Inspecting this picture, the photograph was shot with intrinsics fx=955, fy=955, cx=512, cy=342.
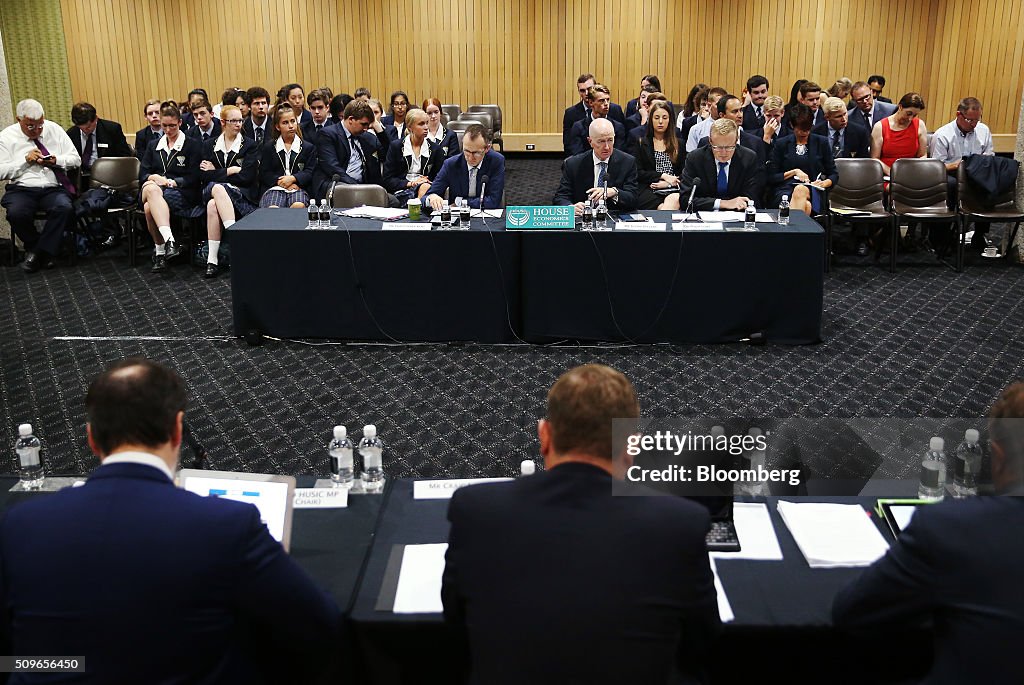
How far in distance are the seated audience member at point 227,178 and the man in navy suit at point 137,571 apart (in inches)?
242

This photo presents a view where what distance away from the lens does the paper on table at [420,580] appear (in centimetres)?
209

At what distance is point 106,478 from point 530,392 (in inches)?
137

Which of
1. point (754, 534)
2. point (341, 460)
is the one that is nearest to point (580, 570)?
point (754, 534)

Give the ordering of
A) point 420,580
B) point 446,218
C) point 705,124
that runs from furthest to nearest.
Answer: point 705,124
point 446,218
point 420,580

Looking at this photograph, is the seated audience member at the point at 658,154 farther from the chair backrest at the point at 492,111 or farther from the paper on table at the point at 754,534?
the paper on table at the point at 754,534

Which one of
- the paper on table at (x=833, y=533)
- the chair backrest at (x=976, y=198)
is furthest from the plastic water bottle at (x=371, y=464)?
the chair backrest at (x=976, y=198)

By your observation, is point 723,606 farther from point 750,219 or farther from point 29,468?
point 750,219

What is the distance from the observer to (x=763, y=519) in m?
2.43

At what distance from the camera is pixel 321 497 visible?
2.57 meters

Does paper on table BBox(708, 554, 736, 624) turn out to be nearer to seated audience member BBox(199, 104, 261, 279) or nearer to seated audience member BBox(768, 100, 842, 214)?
seated audience member BBox(768, 100, 842, 214)

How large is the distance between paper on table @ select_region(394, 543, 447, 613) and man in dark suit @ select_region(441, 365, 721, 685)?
0.94ft

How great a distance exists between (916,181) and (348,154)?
15.6 ft

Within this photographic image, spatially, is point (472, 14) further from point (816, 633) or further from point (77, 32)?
point (816, 633)

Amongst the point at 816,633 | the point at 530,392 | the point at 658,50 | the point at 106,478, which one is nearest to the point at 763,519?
the point at 816,633
